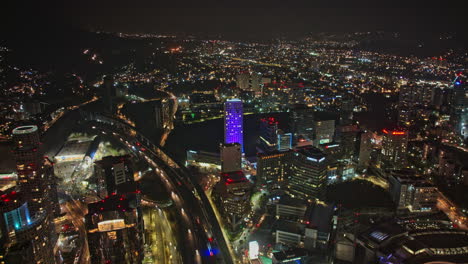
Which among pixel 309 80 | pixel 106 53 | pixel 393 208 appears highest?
pixel 106 53

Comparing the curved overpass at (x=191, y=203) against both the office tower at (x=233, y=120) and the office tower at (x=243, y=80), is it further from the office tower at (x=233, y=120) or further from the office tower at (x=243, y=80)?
the office tower at (x=243, y=80)

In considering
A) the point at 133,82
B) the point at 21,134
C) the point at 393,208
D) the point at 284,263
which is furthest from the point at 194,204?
the point at 133,82

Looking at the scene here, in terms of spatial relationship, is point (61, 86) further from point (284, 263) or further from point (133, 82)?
point (284, 263)

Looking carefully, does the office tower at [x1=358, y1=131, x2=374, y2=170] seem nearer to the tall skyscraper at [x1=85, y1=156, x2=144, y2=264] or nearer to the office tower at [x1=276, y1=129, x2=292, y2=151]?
the office tower at [x1=276, y1=129, x2=292, y2=151]

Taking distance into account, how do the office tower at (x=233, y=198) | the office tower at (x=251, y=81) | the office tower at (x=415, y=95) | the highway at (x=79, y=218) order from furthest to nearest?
the office tower at (x=251, y=81), the office tower at (x=415, y=95), the office tower at (x=233, y=198), the highway at (x=79, y=218)

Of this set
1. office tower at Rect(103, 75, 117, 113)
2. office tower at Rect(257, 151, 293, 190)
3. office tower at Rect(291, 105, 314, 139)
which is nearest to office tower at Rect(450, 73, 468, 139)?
office tower at Rect(291, 105, 314, 139)

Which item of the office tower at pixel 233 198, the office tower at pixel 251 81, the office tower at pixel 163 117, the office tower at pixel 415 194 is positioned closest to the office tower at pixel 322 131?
the office tower at pixel 415 194
